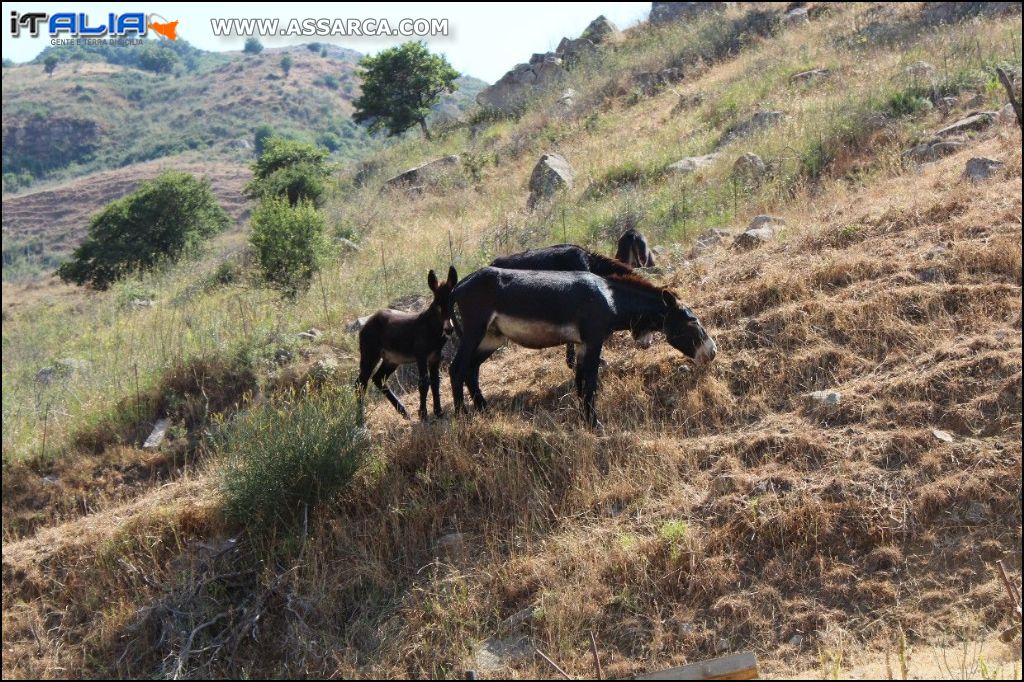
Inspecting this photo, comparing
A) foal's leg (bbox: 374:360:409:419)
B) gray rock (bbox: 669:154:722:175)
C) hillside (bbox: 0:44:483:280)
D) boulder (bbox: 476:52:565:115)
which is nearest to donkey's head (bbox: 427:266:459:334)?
foal's leg (bbox: 374:360:409:419)

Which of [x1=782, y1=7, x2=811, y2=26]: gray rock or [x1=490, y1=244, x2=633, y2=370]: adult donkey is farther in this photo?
[x1=782, y1=7, x2=811, y2=26]: gray rock

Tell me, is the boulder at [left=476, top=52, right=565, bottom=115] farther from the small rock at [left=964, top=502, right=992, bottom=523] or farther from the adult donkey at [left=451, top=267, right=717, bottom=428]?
the small rock at [left=964, top=502, right=992, bottom=523]

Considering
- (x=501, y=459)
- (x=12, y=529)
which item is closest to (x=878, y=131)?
(x=501, y=459)

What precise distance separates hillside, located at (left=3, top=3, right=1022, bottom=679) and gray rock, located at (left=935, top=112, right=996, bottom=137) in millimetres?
58

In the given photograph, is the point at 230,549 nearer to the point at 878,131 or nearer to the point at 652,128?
the point at 878,131

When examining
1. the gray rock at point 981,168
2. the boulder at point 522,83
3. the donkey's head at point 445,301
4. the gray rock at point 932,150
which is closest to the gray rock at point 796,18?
the boulder at point 522,83

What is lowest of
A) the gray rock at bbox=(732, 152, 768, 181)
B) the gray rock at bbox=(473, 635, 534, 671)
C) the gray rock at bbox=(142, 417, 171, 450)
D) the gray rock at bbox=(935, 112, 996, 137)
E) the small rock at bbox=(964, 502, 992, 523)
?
the gray rock at bbox=(473, 635, 534, 671)

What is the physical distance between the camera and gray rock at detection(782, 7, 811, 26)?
24031mm

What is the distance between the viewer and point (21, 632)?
7.64 metres

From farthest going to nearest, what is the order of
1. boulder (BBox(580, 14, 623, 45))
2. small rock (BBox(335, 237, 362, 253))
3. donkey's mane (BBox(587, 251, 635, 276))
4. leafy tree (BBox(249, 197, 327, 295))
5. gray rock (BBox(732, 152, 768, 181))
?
1. boulder (BBox(580, 14, 623, 45))
2. small rock (BBox(335, 237, 362, 253))
3. leafy tree (BBox(249, 197, 327, 295))
4. gray rock (BBox(732, 152, 768, 181))
5. donkey's mane (BBox(587, 251, 635, 276))

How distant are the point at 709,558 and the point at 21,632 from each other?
19.4 ft

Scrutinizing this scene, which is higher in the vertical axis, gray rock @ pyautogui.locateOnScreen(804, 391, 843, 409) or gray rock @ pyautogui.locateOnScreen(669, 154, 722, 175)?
gray rock @ pyautogui.locateOnScreen(669, 154, 722, 175)

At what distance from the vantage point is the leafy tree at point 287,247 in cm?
1431

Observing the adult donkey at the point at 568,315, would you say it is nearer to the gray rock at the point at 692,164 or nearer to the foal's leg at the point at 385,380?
the foal's leg at the point at 385,380
